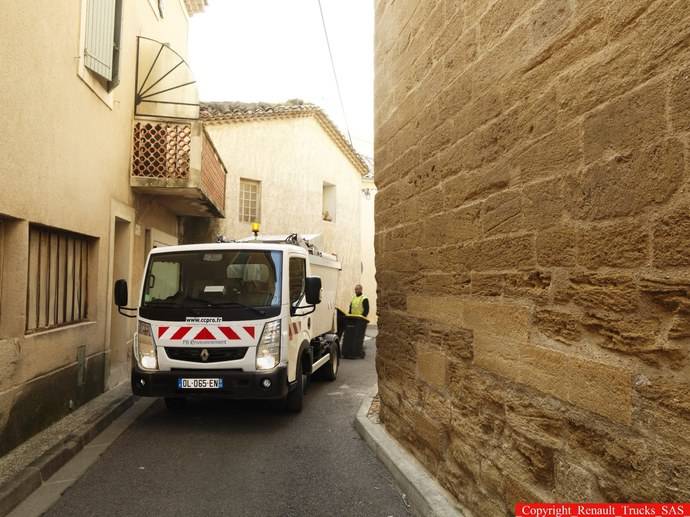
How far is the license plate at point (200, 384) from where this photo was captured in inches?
220

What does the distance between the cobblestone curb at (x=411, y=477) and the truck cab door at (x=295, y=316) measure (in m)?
1.15

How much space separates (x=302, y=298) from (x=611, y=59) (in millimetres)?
4932

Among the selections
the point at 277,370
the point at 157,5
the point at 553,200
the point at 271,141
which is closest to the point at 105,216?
the point at 277,370

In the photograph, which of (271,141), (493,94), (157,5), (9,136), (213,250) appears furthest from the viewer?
(271,141)

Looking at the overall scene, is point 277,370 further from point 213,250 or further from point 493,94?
point 493,94

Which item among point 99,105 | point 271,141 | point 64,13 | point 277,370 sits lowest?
point 277,370

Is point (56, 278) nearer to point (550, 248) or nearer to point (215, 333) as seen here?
point (215, 333)

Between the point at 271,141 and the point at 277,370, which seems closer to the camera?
the point at 277,370

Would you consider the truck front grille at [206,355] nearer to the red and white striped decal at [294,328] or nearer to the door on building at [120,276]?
the red and white striped decal at [294,328]

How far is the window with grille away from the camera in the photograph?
5539 mm

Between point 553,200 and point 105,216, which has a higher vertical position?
point 105,216

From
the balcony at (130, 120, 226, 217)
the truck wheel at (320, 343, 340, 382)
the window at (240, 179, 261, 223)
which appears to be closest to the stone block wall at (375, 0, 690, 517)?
the truck wheel at (320, 343, 340, 382)

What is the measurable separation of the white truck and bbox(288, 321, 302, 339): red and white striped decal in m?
0.01

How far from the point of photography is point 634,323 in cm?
199
